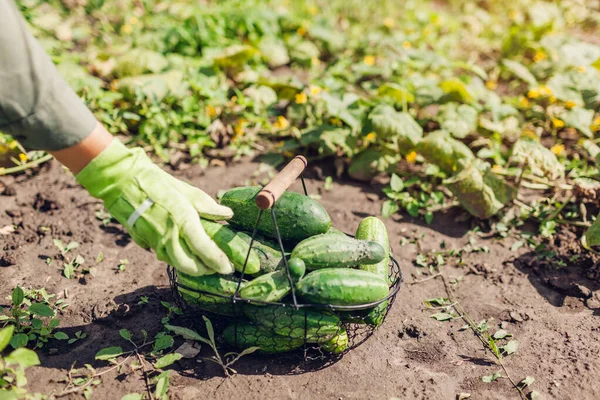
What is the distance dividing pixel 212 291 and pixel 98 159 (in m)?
0.99

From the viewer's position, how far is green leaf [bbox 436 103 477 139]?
5320 mm

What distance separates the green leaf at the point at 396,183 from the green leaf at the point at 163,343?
2.52m

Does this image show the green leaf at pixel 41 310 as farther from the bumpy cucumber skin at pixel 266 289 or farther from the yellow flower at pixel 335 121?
the yellow flower at pixel 335 121

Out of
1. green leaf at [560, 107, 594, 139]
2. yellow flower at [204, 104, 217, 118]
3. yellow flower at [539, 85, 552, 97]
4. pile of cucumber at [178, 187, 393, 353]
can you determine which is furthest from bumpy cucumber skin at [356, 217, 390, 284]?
yellow flower at [539, 85, 552, 97]

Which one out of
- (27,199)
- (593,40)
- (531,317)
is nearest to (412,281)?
(531,317)

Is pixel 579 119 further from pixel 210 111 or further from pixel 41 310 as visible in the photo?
pixel 41 310

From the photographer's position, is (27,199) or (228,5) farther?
(228,5)

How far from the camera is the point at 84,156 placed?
115 inches

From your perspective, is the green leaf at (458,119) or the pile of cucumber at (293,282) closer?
the pile of cucumber at (293,282)

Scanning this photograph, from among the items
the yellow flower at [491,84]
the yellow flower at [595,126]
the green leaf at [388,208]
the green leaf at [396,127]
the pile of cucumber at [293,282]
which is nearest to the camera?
the pile of cucumber at [293,282]

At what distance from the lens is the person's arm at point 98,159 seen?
264 centimetres

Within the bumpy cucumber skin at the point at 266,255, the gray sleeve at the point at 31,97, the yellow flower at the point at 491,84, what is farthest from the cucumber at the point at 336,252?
the yellow flower at the point at 491,84

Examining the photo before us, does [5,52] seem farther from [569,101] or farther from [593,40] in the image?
[593,40]

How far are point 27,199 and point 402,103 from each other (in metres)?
3.81
